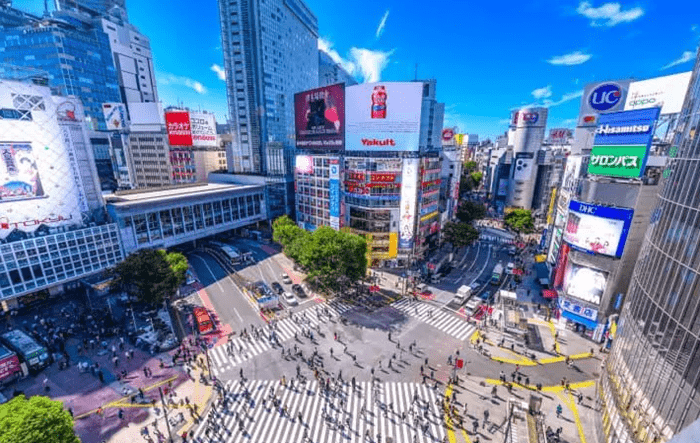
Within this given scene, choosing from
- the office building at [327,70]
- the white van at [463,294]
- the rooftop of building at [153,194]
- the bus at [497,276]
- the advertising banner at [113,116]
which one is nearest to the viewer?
the white van at [463,294]

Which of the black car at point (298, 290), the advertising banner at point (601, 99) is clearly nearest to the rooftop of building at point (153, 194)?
the black car at point (298, 290)

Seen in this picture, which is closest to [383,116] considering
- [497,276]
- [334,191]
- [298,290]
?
[334,191]

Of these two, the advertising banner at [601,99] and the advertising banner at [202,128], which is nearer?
the advertising banner at [601,99]

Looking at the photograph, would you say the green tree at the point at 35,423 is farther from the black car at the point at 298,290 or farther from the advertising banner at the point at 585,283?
the advertising banner at the point at 585,283

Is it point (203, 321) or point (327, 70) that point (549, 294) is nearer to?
point (203, 321)

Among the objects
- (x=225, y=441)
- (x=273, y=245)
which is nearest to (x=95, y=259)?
(x=273, y=245)

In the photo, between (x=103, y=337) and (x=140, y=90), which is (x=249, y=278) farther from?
(x=140, y=90)
